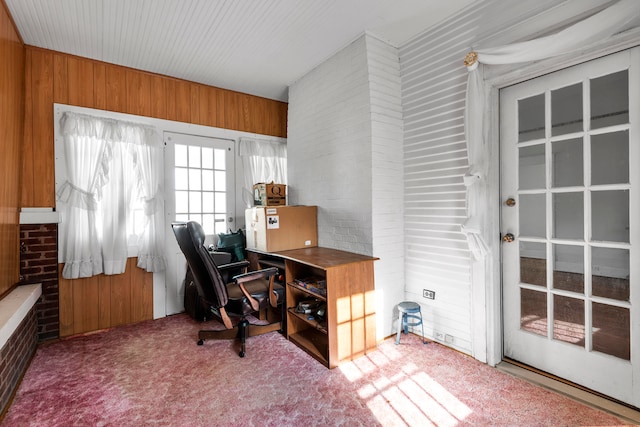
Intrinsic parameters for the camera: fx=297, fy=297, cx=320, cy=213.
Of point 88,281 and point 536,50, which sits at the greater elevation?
point 536,50

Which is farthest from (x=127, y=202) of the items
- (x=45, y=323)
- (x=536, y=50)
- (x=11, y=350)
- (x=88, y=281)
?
(x=536, y=50)

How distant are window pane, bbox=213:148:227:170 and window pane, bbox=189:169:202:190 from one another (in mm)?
236

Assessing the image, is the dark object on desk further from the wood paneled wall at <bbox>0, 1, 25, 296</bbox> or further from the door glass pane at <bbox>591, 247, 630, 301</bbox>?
the door glass pane at <bbox>591, 247, 630, 301</bbox>

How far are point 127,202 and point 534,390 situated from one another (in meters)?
4.02

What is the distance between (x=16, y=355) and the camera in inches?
86.7

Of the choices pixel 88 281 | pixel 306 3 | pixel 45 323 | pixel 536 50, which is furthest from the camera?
pixel 88 281

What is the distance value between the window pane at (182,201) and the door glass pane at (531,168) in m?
3.50

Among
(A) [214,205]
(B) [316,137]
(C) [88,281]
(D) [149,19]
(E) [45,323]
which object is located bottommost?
(E) [45,323]

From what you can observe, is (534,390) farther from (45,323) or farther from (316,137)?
(45,323)

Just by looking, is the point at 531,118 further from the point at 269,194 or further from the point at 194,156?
the point at 194,156

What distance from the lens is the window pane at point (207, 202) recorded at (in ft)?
12.5

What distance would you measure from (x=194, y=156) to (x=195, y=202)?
1.92 feet

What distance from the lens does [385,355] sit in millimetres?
2588

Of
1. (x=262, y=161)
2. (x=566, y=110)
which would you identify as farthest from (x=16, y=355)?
(x=566, y=110)
